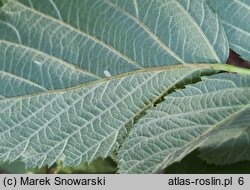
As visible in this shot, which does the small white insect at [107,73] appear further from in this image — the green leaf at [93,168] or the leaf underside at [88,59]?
the green leaf at [93,168]

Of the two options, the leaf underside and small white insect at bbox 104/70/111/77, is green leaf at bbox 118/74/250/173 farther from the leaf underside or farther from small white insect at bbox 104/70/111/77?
small white insect at bbox 104/70/111/77

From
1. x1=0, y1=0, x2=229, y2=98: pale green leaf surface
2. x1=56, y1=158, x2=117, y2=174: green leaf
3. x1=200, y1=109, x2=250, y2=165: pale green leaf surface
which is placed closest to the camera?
x1=0, y1=0, x2=229, y2=98: pale green leaf surface

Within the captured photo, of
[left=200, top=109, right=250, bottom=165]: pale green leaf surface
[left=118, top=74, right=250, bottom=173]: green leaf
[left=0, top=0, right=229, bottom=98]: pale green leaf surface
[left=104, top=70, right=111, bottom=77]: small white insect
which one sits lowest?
[left=200, top=109, right=250, bottom=165]: pale green leaf surface

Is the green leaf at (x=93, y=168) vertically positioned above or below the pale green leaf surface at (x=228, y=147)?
above

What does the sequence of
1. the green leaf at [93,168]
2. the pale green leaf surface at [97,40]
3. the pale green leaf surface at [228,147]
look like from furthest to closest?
the green leaf at [93,168] → the pale green leaf surface at [228,147] → the pale green leaf surface at [97,40]

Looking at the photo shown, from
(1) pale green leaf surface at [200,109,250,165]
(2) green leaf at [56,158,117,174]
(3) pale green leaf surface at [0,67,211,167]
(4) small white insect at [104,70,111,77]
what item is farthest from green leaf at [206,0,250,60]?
(2) green leaf at [56,158,117,174]

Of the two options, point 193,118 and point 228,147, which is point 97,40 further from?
point 228,147

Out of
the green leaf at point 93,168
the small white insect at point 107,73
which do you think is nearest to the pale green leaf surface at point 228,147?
the small white insect at point 107,73
